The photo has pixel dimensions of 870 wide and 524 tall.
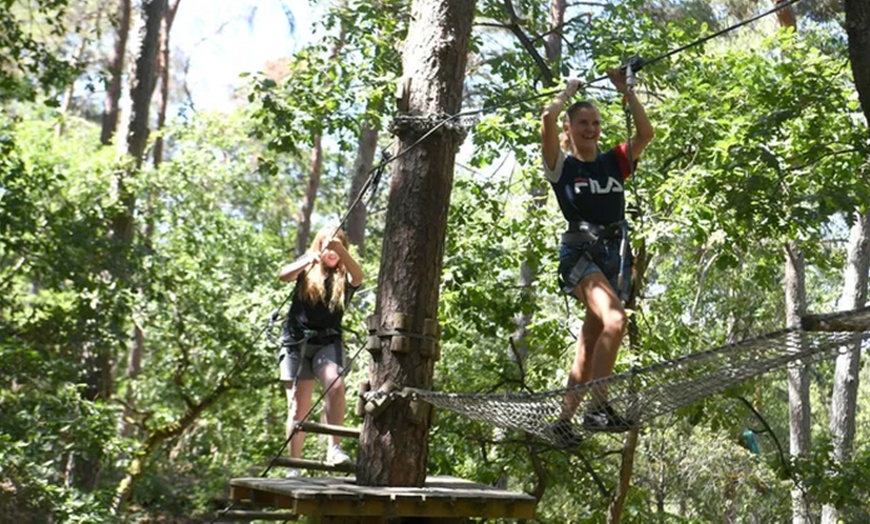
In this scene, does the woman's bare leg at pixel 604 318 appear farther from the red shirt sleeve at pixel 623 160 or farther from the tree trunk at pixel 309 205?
the tree trunk at pixel 309 205

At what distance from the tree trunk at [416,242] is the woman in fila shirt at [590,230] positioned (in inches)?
23.0

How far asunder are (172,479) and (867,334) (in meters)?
11.4

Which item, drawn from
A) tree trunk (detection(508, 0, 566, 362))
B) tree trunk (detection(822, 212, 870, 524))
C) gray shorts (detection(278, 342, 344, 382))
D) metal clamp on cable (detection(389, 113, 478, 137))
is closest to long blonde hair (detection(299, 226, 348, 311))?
gray shorts (detection(278, 342, 344, 382))

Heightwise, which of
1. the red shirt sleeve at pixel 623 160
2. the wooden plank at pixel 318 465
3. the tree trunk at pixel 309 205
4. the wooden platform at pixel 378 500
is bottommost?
Result: the wooden platform at pixel 378 500

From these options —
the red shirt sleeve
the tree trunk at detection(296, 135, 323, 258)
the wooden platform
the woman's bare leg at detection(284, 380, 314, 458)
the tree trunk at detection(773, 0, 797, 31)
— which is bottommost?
the wooden platform

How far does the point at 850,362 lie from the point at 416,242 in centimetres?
981

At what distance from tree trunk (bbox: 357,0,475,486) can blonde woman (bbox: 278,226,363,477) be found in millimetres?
353

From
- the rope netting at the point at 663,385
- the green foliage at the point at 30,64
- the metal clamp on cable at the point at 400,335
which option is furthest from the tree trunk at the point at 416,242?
the green foliage at the point at 30,64

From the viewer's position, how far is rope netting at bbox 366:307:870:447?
2.93 m

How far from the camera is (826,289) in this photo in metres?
18.8

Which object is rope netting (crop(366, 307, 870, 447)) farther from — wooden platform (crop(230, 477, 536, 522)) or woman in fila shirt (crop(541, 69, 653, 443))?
wooden platform (crop(230, 477, 536, 522))

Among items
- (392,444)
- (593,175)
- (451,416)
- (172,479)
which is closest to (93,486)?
(451,416)

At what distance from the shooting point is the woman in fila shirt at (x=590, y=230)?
→ 12.0 feet

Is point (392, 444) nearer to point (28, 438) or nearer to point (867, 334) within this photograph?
point (867, 334)
